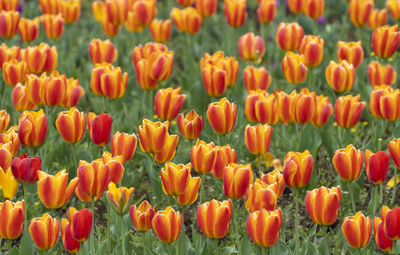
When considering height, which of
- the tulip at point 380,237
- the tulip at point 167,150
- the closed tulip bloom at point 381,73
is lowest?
the closed tulip bloom at point 381,73

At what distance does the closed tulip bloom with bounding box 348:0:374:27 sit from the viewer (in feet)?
17.9

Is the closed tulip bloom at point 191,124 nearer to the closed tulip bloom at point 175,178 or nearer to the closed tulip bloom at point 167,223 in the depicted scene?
the closed tulip bloom at point 175,178

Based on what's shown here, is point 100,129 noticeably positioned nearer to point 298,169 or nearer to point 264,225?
point 298,169

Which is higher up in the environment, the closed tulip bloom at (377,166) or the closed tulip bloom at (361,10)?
the closed tulip bloom at (377,166)

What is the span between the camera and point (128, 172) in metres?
4.27

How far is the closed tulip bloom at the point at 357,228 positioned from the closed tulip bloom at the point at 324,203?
0.06m

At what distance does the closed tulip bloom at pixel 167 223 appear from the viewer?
9.77 ft

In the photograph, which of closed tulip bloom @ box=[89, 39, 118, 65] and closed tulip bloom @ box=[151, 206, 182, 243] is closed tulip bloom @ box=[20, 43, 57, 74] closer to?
closed tulip bloom @ box=[89, 39, 118, 65]

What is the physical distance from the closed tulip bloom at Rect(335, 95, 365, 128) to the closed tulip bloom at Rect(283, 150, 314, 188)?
96 cm

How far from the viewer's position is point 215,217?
2988mm

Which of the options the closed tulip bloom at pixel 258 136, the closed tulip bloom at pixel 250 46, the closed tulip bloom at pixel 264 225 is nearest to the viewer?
the closed tulip bloom at pixel 264 225

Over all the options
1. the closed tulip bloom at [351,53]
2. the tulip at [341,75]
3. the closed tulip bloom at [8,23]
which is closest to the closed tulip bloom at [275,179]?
the tulip at [341,75]

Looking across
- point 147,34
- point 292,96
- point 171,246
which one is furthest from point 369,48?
point 171,246

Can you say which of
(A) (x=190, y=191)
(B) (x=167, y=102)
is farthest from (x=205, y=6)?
(A) (x=190, y=191)
